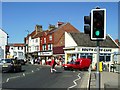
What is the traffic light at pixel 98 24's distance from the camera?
10.1 metres

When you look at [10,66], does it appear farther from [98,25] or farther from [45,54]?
[45,54]

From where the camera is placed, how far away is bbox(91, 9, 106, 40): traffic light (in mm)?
10125

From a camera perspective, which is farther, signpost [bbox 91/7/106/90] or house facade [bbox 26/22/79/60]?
house facade [bbox 26/22/79/60]

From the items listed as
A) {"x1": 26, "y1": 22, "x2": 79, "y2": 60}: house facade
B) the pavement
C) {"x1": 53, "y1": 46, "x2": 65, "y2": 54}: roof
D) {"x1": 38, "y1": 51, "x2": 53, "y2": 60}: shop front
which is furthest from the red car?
{"x1": 38, "y1": 51, "x2": 53, "y2": 60}: shop front

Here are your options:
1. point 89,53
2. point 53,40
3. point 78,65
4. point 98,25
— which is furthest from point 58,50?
point 98,25

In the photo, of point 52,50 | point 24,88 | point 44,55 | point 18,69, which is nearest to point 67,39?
point 52,50

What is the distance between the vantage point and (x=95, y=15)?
33.5 feet

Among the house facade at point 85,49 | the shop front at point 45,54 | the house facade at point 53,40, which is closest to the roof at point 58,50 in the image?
the house facade at point 53,40

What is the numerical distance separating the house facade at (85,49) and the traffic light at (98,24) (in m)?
51.0

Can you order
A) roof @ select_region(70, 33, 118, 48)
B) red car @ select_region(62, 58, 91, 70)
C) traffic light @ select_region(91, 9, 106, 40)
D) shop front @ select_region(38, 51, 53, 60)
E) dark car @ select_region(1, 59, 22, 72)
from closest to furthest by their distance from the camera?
traffic light @ select_region(91, 9, 106, 40), dark car @ select_region(1, 59, 22, 72), red car @ select_region(62, 58, 91, 70), roof @ select_region(70, 33, 118, 48), shop front @ select_region(38, 51, 53, 60)

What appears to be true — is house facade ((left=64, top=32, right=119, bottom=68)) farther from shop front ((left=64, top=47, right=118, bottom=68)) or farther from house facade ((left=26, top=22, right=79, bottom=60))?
house facade ((left=26, top=22, right=79, bottom=60))

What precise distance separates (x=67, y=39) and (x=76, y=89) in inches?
2039

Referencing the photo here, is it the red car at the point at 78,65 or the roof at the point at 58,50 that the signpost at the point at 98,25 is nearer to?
the red car at the point at 78,65

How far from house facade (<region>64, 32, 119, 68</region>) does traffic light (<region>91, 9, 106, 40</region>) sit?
51.0 metres
